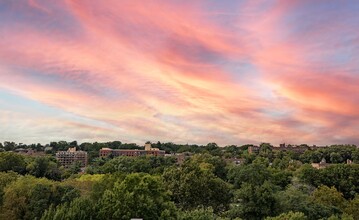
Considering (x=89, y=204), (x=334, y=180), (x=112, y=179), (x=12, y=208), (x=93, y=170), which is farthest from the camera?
(x=93, y=170)

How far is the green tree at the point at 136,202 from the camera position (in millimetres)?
26422

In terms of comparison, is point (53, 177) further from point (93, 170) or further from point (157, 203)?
point (157, 203)

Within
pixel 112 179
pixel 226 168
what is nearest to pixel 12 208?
pixel 112 179

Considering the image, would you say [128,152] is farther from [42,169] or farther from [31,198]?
[31,198]

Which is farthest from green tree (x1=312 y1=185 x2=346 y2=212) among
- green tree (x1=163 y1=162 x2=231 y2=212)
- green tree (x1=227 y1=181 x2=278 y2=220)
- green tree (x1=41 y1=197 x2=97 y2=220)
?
green tree (x1=41 y1=197 x2=97 y2=220)

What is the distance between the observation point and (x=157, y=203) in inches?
1134

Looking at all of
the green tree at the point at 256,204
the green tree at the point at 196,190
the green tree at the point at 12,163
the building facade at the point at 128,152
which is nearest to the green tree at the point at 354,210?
the green tree at the point at 256,204

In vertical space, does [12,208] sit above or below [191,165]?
below

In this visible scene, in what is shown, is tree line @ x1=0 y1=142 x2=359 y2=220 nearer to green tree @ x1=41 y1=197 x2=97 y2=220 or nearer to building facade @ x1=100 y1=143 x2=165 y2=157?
green tree @ x1=41 y1=197 x2=97 y2=220

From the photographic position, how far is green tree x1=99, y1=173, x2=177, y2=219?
26422 millimetres

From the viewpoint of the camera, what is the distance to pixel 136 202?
89.4 feet

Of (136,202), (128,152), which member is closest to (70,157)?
(128,152)

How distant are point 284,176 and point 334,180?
23.0ft

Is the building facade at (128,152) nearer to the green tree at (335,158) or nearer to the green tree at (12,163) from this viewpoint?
the green tree at (335,158)
